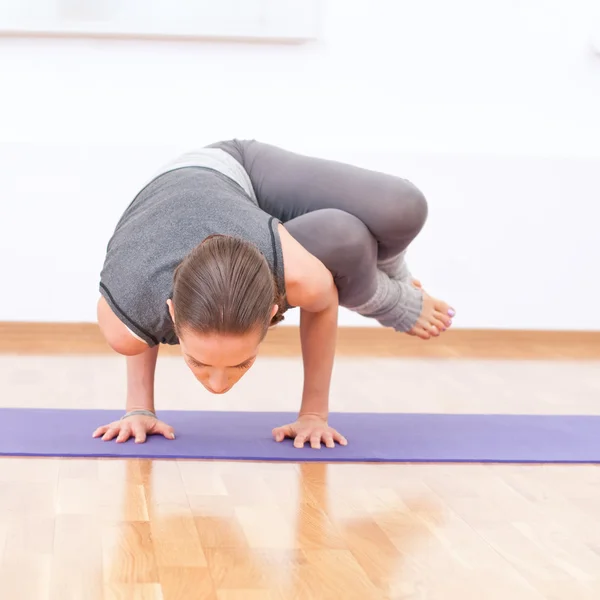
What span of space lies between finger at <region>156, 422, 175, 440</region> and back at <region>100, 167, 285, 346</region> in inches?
10.0

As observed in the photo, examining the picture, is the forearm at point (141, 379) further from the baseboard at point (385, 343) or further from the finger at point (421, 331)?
the baseboard at point (385, 343)

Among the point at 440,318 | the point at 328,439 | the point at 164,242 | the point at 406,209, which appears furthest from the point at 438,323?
the point at 164,242

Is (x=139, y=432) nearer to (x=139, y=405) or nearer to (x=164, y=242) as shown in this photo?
(x=139, y=405)

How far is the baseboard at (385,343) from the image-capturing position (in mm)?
3174

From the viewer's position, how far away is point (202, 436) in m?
1.95

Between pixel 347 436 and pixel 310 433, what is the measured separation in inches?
4.1

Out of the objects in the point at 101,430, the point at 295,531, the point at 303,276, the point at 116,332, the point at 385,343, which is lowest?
the point at 385,343

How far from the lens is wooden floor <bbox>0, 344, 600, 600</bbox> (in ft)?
3.89

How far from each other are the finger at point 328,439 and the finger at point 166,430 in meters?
0.29

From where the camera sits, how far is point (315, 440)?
74.4 inches

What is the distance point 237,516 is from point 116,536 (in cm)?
19

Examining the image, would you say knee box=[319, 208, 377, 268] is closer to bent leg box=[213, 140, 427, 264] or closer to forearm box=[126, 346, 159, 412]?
bent leg box=[213, 140, 427, 264]

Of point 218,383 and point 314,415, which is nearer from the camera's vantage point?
point 218,383

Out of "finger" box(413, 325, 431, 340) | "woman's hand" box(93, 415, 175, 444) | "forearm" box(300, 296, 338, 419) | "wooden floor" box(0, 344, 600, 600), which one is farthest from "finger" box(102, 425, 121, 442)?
"finger" box(413, 325, 431, 340)
